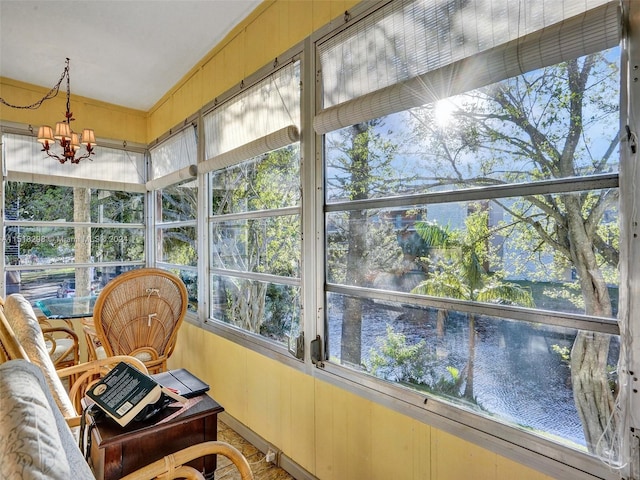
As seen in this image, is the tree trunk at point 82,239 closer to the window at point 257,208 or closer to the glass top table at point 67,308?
the glass top table at point 67,308

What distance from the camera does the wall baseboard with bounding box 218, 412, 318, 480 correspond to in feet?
6.76

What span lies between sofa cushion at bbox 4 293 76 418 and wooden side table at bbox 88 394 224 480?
27cm

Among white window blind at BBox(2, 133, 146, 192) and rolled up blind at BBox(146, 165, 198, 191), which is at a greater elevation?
white window blind at BBox(2, 133, 146, 192)

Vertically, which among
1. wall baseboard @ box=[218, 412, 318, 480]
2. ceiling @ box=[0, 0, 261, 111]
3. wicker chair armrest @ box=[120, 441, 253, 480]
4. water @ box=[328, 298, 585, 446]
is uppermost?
ceiling @ box=[0, 0, 261, 111]

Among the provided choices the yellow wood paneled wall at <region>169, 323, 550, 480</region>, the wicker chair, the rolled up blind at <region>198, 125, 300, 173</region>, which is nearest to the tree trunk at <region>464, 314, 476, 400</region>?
the yellow wood paneled wall at <region>169, 323, 550, 480</region>

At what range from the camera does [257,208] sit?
97.9 inches

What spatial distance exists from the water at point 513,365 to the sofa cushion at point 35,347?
1346mm

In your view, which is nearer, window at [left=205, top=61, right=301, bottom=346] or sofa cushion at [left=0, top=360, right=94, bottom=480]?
sofa cushion at [left=0, top=360, right=94, bottom=480]

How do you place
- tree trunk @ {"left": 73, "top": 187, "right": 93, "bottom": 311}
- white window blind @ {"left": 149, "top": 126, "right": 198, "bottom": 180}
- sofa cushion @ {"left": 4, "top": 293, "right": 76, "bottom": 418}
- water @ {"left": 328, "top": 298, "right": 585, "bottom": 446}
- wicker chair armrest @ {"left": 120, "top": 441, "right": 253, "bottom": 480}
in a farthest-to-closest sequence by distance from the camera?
tree trunk @ {"left": 73, "top": 187, "right": 93, "bottom": 311} < white window blind @ {"left": 149, "top": 126, "right": 198, "bottom": 180} < sofa cushion @ {"left": 4, "top": 293, "right": 76, "bottom": 418} < water @ {"left": 328, "top": 298, "right": 585, "bottom": 446} < wicker chair armrest @ {"left": 120, "top": 441, "right": 253, "bottom": 480}

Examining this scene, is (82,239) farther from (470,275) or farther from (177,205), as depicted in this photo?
(470,275)

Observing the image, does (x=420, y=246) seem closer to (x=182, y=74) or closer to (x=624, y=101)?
(x=624, y=101)

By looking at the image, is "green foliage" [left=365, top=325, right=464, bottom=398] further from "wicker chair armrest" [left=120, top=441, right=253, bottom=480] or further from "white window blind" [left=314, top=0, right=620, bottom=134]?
"white window blind" [left=314, top=0, right=620, bottom=134]

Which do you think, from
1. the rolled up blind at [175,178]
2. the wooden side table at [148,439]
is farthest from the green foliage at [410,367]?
the rolled up blind at [175,178]

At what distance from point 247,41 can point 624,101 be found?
2244 millimetres
